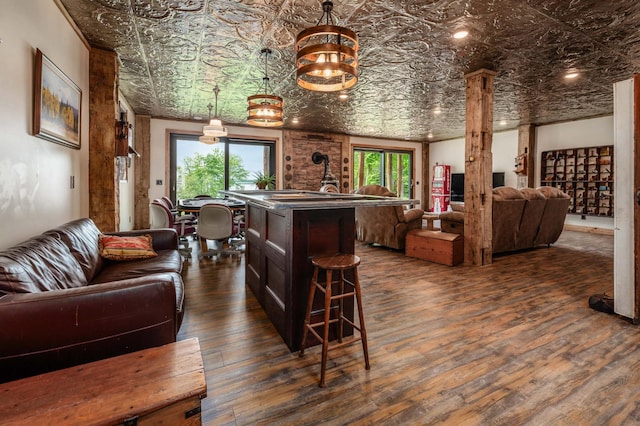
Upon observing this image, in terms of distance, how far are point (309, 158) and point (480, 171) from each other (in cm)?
594

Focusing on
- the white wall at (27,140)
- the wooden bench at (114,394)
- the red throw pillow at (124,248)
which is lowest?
A: the wooden bench at (114,394)

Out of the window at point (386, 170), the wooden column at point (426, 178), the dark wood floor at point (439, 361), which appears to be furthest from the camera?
the wooden column at point (426, 178)

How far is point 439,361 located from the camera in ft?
6.77

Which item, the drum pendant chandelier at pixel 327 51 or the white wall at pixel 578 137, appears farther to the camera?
the white wall at pixel 578 137

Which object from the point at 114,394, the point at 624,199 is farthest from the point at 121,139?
the point at 624,199

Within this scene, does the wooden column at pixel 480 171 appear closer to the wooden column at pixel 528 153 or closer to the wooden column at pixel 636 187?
the wooden column at pixel 636 187

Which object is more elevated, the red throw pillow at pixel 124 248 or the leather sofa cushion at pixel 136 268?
the red throw pillow at pixel 124 248

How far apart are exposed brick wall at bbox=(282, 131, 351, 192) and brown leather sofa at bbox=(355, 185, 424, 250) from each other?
13.4 ft

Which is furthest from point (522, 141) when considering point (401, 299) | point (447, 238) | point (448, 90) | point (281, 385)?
point (281, 385)

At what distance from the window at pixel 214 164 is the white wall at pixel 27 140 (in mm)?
5039

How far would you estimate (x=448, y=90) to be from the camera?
558cm

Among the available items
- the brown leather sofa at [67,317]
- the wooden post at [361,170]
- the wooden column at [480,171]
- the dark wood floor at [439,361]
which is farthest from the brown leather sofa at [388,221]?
the wooden post at [361,170]

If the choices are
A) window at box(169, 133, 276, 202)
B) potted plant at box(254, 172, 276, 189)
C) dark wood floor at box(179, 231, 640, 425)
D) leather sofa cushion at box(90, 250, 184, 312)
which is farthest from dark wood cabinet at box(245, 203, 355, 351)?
window at box(169, 133, 276, 202)

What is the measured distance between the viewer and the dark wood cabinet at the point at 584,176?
7.13 metres
